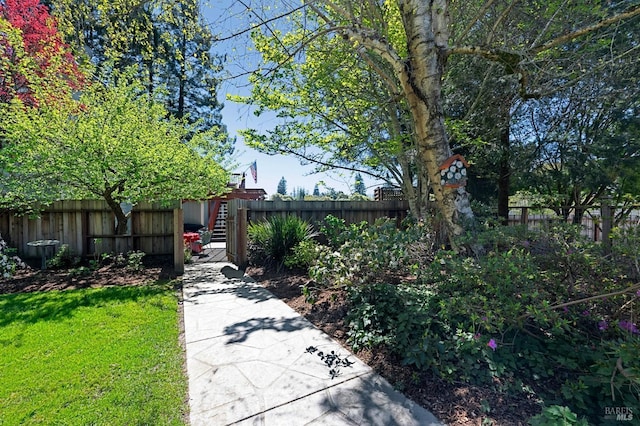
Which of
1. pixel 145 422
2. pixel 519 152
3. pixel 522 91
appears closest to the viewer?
pixel 145 422

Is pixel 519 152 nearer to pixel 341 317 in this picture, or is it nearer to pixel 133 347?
pixel 341 317

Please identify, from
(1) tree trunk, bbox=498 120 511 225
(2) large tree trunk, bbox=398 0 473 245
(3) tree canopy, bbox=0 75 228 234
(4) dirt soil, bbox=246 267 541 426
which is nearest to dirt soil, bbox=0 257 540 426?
(4) dirt soil, bbox=246 267 541 426

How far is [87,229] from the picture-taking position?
6730 millimetres

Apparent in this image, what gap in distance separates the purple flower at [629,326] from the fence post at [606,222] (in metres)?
0.79

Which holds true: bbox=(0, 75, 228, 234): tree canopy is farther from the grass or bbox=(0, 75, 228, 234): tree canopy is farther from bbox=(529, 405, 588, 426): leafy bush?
bbox=(529, 405, 588, 426): leafy bush

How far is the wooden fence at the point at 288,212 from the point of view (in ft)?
22.1

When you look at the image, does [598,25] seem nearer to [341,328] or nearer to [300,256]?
[341,328]

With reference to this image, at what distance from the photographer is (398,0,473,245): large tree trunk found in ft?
11.9

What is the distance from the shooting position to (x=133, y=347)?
291cm

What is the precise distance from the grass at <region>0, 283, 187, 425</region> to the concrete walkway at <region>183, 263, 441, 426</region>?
0.19 m

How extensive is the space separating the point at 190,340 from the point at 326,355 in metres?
1.51

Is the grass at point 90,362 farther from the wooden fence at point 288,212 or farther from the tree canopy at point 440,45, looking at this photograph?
the tree canopy at point 440,45

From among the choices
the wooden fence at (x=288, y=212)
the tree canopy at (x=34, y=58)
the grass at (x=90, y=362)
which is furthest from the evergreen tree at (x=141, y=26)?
the grass at (x=90, y=362)

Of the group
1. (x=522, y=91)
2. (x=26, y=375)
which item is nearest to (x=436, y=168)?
(x=522, y=91)
